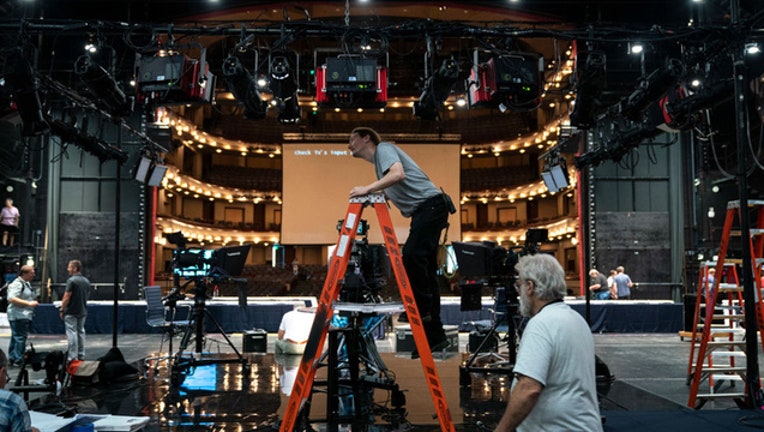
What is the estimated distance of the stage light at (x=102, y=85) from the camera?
714 centimetres

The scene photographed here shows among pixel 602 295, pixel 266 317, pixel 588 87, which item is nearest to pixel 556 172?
pixel 588 87

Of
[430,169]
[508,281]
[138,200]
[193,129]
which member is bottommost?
[508,281]

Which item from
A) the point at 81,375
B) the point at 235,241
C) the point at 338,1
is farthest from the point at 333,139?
the point at 81,375

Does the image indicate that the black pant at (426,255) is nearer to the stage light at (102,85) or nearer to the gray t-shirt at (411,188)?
the gray t-shirt at (411,188)

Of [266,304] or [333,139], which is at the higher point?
[333,139]

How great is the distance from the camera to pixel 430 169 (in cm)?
2459

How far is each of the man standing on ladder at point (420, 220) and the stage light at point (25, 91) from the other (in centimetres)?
535

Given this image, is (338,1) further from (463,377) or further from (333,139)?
(463,377)

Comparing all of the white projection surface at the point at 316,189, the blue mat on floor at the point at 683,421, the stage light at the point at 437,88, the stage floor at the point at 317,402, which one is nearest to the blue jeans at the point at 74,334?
the stage floor at the point at 317,402

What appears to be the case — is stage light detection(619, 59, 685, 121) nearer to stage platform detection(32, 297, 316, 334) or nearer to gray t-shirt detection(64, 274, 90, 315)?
gray t-shirt detection(64, 274, 90, 315)

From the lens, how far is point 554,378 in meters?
2.36

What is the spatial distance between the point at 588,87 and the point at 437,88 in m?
2.00

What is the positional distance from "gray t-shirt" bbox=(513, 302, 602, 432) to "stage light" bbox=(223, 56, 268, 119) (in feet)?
20.2

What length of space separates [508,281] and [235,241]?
3202cm
